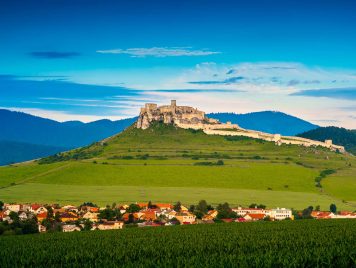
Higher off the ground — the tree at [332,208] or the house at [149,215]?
the tree at [332,208]

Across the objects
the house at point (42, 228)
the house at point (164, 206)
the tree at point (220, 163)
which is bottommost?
the house at point (42, 228)

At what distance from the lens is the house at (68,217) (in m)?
102

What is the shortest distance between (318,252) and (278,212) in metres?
81.1

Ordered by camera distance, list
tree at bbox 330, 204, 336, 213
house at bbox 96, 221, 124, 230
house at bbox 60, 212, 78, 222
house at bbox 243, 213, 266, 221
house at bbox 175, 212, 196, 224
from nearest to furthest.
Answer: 1. house at bbox 96, 221, 124, 230
2. house at bbox 60, 212, 78, 222
3. house at bbox 175, 212, 196, 224
4. house at bbox 243, 213, 266, 221
5. tree at bbox 330, 204, 336, 213

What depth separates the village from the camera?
300 ft

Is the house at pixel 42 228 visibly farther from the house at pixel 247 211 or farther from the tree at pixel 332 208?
the tree at pixel 332 208

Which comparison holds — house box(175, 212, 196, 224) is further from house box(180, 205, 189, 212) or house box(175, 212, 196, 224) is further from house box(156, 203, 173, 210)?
house box(156, 203, 173, 210)

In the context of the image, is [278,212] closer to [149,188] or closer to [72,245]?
[149,188]

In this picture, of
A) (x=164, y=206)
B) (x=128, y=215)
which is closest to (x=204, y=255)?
(x=128, y=215)

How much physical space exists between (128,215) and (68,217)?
9986 mm

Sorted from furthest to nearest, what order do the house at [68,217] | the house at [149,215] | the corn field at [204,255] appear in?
the house at [149,215] < the house at [68,217] < the corn field at [204,255]

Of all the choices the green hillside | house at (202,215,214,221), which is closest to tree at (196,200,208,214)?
house at (202,215,214,221)

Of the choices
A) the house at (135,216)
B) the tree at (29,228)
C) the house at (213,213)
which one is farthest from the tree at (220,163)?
the tree at (29,228)

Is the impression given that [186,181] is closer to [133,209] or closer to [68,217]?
[133,209]
